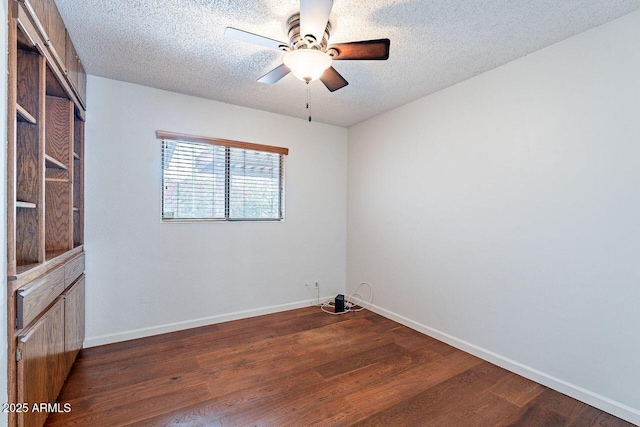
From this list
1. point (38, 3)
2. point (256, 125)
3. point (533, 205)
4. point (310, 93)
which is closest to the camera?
point (38, 3)

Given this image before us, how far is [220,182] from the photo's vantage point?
3.41 m

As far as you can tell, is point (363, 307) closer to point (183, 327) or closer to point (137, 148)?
point (183, 327)

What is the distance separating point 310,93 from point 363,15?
125cm

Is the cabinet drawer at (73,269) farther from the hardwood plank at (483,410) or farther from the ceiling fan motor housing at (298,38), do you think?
the hardwood plank at (483,410)

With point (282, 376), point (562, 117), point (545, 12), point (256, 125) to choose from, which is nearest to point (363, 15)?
point (545, 12)

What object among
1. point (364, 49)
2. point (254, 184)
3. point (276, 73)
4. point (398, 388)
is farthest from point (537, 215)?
point (254, 184)

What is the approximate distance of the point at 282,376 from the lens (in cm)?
231

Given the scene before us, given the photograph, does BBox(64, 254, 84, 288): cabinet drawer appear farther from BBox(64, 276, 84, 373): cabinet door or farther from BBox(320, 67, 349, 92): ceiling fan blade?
BBox(320, 67, 349, 92): ceiling fan blade

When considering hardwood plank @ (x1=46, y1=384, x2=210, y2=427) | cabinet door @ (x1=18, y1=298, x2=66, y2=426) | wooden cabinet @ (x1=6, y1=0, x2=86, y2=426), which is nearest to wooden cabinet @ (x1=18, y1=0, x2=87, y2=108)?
wooden cabinet @ (x1=6, y1=0, x2=86, y2=426)

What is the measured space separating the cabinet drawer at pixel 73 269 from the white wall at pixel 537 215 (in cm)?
302

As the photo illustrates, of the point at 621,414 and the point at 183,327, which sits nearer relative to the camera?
the point at 621,414

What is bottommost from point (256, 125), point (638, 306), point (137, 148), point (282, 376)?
point (282, 376)

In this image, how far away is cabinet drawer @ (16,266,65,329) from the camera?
136cm

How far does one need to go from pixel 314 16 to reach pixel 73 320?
266 cm
